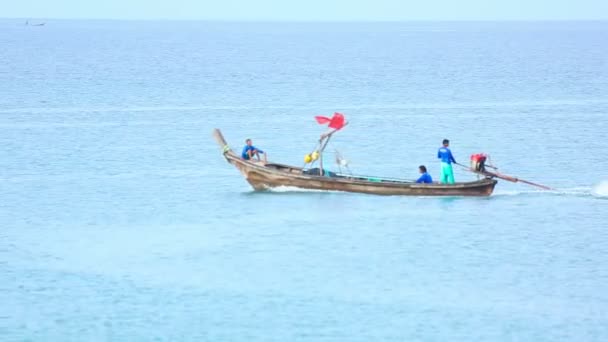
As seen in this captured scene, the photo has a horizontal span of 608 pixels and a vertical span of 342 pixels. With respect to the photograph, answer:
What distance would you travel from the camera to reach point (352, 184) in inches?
1587

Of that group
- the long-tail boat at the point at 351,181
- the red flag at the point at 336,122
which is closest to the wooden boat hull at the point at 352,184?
the long-tail boat at the point at 351,181

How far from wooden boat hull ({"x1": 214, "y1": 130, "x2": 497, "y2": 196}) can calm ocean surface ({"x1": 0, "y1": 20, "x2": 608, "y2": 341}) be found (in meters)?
0.68

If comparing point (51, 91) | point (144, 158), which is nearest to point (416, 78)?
point (51, 91)

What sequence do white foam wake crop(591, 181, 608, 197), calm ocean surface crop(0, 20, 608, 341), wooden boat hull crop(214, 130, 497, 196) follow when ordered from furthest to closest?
white foam wake crop(591, 181, 608, 197)
wooden boat hull crop(214, 130, 497, 196)
calm ocean surface crop(0, 20, 608, 341)

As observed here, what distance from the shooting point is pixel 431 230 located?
38281 mm

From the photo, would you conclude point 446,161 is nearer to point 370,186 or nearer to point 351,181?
point 370,186

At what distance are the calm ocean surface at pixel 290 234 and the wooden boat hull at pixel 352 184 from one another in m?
0.68

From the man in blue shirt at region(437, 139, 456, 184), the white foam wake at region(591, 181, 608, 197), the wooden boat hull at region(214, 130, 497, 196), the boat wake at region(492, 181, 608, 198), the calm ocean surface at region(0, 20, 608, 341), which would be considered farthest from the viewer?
the white foam wake at region(591, 181, 608, 197)

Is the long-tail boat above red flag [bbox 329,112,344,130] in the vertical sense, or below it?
below

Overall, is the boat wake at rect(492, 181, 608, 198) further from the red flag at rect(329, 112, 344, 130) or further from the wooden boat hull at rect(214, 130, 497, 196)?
the red flag at rect(329, 112, 344, 130)

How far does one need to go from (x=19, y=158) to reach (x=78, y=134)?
9.14 m

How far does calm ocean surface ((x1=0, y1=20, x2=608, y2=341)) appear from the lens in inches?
1159

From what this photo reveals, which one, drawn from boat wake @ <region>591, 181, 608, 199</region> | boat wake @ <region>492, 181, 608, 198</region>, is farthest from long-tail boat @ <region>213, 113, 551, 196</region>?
boat wake @ <region>591, 181, 608, 199</region>

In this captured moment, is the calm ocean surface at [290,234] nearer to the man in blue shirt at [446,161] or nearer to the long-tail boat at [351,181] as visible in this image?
the long-tail boat at [351,181]
